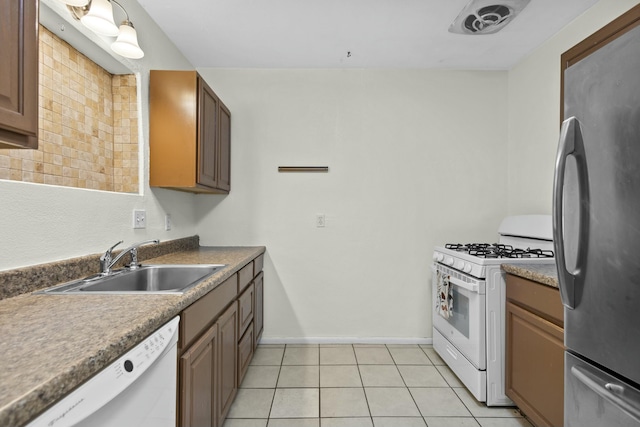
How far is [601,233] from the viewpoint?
88 centimetres

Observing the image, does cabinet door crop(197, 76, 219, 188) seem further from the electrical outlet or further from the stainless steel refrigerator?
the stainless steel refrigerator

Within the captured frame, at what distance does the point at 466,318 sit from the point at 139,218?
2188 mm

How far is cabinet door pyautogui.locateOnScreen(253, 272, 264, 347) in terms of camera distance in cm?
251

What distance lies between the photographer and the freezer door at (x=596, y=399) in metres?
0.83

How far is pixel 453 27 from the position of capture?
7.29 feet

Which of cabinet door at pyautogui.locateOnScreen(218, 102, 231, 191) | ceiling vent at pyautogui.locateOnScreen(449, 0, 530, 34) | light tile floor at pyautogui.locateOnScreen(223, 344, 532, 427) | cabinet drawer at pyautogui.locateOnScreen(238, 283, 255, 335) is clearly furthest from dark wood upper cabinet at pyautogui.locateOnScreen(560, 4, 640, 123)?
cabinet door at pyautogui.locateOnScreen(218, 102, 231, 191)

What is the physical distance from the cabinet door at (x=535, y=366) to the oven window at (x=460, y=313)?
0.26m

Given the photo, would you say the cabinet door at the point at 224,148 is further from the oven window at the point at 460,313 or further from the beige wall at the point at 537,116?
the beige wall at the point at 537,116

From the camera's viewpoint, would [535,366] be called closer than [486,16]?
Yes

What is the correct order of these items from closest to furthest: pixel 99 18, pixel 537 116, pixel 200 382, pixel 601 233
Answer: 1. pixel 601 233
2. pixel 200 382
3. pixel 99 18
4. pixel 537 116

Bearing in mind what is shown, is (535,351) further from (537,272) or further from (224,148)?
(224,148)

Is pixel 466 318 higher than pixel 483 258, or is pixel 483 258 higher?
pixel 483 258

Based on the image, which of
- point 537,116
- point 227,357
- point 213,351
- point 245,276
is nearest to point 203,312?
point 213,351

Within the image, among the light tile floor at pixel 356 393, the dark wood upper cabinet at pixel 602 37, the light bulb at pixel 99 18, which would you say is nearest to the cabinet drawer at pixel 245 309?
the light tile floor at pixel 356 393
